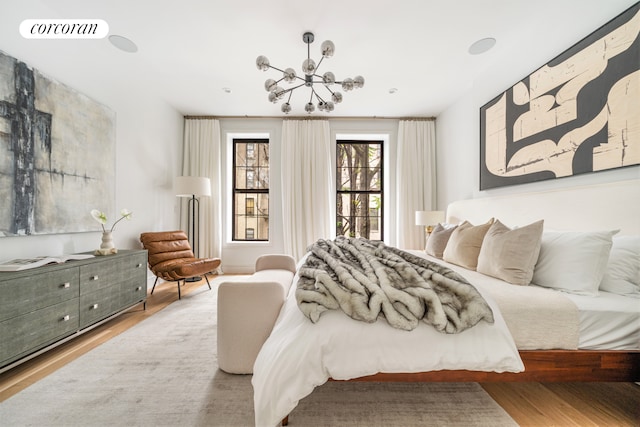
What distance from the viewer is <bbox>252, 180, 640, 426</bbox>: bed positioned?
110 cm

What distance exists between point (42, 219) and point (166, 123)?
2.39m

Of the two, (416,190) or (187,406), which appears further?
(416,190)

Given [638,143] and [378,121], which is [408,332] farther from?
[378,121]

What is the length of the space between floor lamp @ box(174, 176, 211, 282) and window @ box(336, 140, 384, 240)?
2.28 meters

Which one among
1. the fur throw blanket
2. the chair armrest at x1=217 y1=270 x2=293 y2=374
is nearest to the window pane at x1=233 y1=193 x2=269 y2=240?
the chair armrest at x1=217 y1=270 x2=293 y2=374

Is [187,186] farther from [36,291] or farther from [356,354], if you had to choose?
[356,354]

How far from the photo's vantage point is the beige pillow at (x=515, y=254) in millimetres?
1578

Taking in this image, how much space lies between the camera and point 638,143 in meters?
1.56

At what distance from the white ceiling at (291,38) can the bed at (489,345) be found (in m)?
1.63

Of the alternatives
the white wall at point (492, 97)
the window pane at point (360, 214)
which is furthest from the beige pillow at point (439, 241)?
the window pane at point (360, 214)

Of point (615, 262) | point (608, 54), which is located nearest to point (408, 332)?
point (615, 262)

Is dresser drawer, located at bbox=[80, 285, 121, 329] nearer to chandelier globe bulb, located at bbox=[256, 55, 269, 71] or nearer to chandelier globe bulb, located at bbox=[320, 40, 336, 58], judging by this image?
chandelier globe bulb, located at bbox=[256, 55, 269, 71]

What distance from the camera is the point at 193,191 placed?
3803mm

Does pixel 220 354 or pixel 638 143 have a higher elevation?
pixel 638 143
